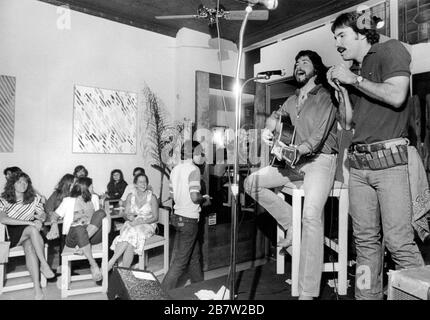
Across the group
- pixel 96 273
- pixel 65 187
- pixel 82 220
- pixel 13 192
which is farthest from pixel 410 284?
pixel 65 187

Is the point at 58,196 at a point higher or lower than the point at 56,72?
lower

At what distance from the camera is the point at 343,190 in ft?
6.54

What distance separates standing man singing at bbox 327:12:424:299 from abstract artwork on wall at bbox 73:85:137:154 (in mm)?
4070

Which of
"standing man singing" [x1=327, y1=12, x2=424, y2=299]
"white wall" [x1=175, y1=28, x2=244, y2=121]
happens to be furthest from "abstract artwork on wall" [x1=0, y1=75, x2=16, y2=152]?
"standing man singing" [x1=327, y1=12, x2=424, y2=299]

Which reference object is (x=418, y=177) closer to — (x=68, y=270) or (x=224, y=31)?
(x=68, y=270)

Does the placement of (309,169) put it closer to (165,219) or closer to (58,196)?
(165,219)

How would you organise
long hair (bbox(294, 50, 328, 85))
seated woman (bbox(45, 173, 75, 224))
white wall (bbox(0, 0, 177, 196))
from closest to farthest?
1. long hair (bbox(294, 50, 328, 85))
2. seated woman (bbox(45, 173, 75, 224))
3. white wall (bbox(0, 0, 177, 196))

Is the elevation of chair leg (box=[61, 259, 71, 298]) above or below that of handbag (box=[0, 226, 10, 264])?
below

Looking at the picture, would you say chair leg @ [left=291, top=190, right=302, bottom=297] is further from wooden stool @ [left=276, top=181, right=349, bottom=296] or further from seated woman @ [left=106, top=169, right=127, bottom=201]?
seated woman @ [left=106, top=169, right=127, bottom=201]

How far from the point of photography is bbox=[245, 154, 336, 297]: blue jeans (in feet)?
5.55

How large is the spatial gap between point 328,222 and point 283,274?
0.77 meters

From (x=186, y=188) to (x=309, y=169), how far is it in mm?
1316

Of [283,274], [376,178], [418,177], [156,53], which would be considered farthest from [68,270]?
[156,53]

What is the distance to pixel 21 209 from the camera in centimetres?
315
